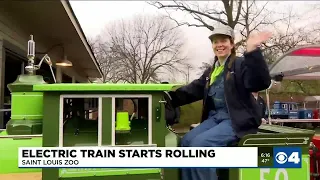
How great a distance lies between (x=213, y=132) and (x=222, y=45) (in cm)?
83

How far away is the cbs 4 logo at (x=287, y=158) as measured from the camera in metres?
2.75

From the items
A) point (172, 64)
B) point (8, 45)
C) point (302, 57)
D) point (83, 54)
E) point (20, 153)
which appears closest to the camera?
point (20, 153)

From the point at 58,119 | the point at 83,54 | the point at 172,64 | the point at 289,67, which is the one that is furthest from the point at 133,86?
the point at 172,64

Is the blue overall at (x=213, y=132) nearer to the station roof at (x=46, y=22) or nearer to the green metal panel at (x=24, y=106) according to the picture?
the green metal panel at (x=24, y=106)

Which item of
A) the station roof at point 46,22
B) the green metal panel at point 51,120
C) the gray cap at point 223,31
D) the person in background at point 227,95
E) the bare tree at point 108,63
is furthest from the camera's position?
the bare tree at point 108,63

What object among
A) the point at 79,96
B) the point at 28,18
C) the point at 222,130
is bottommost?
the point at 222,130

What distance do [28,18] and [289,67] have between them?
6437mm

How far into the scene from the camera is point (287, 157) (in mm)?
2775

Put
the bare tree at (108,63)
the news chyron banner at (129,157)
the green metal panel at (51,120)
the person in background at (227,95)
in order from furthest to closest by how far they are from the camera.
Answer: the bare tree at (108,63), the person in background at (227,95), the green metal panel at (51,120), the news chyron banner at (129,157)

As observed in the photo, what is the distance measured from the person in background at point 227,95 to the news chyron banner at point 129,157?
0.66 feet

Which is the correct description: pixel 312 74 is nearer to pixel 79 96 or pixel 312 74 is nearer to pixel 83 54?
pixel 79 96

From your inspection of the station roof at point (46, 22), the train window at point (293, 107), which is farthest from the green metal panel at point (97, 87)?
the train window at point (293, 107)

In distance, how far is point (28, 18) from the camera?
8406 mm

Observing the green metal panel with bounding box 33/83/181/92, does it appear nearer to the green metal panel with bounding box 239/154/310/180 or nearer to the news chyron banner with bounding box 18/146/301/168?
the news chyron banner with bounding box 18/146/301/168
